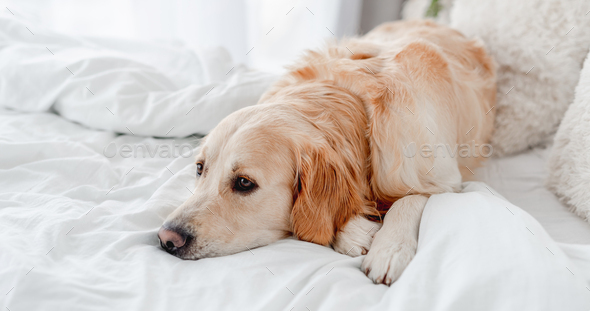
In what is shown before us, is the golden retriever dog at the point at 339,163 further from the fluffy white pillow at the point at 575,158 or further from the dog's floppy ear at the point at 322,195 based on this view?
the fluffy white pillow at the point at 575,158

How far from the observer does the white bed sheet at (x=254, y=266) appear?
2.79 feet

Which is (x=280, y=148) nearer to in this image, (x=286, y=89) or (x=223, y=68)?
(x=286, y=89)

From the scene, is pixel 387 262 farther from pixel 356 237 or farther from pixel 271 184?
pixel 271 184

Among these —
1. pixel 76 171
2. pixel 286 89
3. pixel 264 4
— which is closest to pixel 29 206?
pixel 76 171

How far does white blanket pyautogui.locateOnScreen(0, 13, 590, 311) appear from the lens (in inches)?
33.7

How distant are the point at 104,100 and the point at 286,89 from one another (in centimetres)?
92

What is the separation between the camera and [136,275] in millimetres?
989

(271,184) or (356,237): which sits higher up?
(271,184)

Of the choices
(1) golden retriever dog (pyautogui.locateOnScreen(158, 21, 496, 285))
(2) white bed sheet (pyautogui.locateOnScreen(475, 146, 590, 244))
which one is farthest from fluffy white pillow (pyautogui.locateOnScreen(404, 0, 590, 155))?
(1) golden retriever dog (pyautogui.locateOnScreen(158, 21, 496, 285))

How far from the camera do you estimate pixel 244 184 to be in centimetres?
129

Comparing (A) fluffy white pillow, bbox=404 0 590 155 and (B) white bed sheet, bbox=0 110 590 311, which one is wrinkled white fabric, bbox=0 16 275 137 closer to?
(B) white bed sheet, bbox=0 110 590 311

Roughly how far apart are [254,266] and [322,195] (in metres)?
0.39

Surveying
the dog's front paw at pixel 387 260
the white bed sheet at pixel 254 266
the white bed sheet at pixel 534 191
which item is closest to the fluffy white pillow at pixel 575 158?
the white bed sheet at pixel 534 191

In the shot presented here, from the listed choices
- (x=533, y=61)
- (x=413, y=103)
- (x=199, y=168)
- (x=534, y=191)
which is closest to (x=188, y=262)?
(x=199, y=168)
